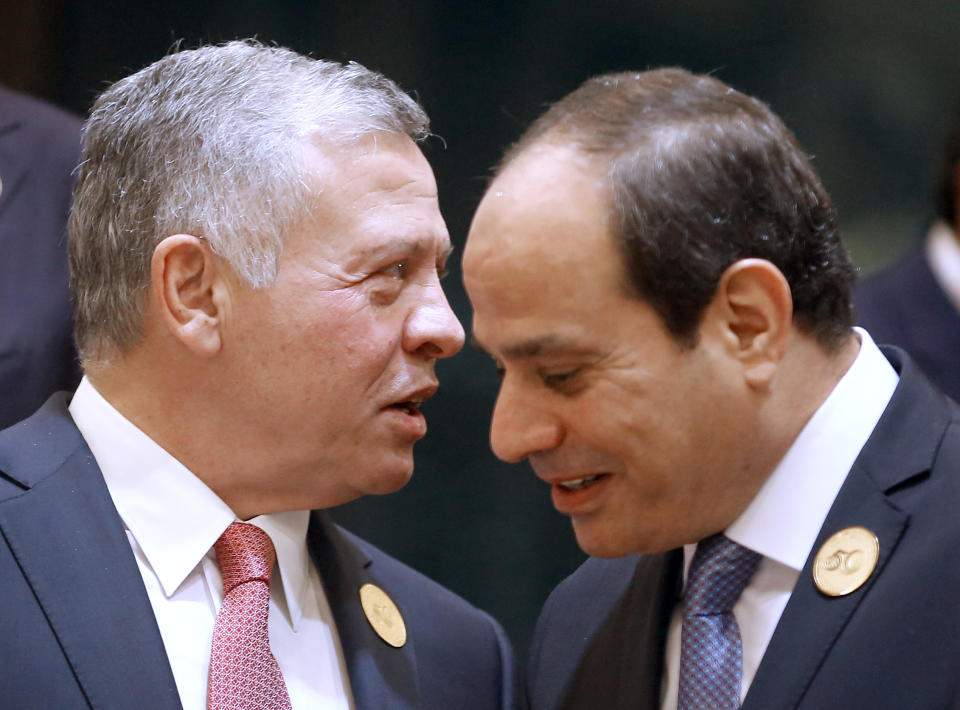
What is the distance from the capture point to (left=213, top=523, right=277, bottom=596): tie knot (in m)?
2.23

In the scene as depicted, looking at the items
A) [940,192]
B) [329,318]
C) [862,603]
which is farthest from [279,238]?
[940,192]

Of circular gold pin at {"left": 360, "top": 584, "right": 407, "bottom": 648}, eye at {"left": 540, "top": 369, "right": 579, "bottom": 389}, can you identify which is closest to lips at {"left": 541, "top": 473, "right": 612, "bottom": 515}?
eye at {"left": 540, "top": 369, "right": 579, "bottom": 389}

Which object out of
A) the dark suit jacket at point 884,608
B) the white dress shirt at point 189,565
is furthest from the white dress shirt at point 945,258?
the white dress shirt at point 189,565

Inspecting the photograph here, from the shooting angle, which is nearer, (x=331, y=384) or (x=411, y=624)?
(x=331, y=384)

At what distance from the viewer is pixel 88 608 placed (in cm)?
204

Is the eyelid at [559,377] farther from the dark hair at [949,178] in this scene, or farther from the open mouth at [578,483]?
the dark hair at [949,178]

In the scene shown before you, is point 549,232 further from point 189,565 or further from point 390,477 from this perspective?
point 189,565

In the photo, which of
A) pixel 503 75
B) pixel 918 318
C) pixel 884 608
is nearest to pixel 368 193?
pixel 884 608

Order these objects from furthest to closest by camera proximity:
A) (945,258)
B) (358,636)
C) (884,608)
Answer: (945,258) < (358,636) < (884,608)

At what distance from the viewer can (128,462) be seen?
227 centimetres

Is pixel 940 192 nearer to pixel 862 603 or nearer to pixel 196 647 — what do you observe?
pixel 862 603

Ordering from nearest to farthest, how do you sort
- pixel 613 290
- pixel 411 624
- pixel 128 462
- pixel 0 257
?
pixel 613 290, pixel 128 462, pixel 411 624, pixel 0 257

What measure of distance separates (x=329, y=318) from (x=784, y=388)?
77 cm

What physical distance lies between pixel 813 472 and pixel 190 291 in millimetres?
1078
